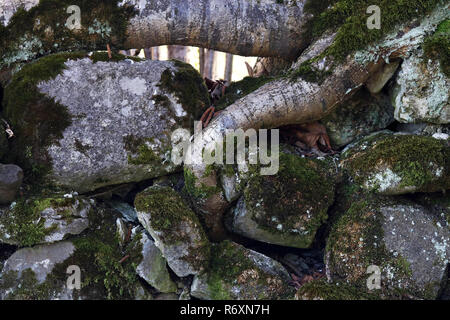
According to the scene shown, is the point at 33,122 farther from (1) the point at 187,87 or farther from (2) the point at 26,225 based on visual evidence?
(1) the point at 187,87

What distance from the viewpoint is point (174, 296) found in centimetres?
377

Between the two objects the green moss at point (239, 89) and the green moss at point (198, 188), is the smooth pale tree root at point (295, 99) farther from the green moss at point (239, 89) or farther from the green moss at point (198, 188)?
the green moss at point (239, 89)

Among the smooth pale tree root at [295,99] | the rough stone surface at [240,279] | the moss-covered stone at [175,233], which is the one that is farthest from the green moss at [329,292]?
the smooth pale tree root at [295,99]

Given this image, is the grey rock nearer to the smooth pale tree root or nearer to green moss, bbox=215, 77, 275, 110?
the smooth pale tree root

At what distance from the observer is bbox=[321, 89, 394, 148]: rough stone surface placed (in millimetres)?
4770

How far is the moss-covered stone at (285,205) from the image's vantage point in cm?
401

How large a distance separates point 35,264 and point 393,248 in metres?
2.99

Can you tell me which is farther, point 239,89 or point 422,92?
point 239,89

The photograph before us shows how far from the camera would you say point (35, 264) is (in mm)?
3672

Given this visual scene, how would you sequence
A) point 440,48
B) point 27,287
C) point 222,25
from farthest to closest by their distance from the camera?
point 222,25
point 440,48
point 27,287

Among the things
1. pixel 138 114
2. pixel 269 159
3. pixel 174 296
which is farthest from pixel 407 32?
pixel 174 296

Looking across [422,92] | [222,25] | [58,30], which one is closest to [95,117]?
[58,30]

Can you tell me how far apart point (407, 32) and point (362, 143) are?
118 cm

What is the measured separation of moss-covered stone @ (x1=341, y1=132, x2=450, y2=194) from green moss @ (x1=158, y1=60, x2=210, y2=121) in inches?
66.9
